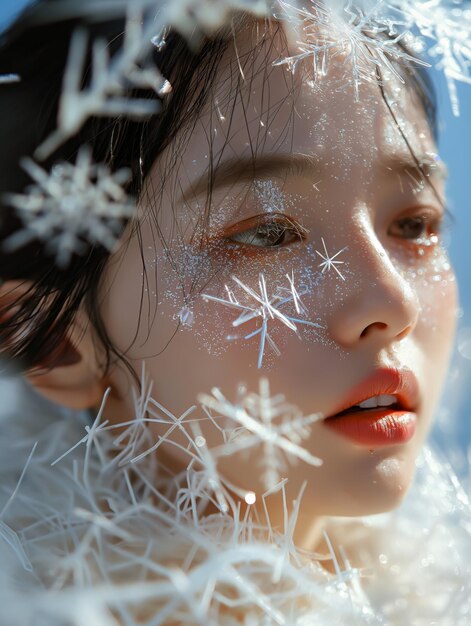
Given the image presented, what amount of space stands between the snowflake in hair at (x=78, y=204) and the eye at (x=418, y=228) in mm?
302

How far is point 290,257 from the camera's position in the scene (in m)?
0.75

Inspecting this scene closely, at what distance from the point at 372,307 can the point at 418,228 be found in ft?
0.61

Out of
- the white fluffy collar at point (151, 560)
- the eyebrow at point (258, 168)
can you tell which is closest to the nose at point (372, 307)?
the eyebrow at point (258, 168)

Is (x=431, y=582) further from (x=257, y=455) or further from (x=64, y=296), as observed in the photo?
(x=64, y=296)

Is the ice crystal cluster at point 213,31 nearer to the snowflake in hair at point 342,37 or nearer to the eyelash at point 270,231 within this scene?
the snowflake in hair at point 342,37

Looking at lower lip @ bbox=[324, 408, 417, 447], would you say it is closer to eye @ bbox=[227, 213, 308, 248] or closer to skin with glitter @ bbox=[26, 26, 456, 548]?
skin with glitter @ bbox=[26, 26, 456, 548]

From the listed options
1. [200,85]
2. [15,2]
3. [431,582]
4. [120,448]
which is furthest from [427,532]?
[15,2]

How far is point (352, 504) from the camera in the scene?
0.77 metres

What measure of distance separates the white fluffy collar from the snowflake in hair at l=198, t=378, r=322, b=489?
0.09m

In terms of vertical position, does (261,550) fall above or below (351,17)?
below

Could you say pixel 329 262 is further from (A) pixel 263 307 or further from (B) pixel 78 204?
(B) pixel 78 204

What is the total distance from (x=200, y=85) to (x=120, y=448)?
430 mm

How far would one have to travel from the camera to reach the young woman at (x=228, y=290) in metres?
0.73

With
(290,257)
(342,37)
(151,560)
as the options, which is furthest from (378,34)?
(151,560)
